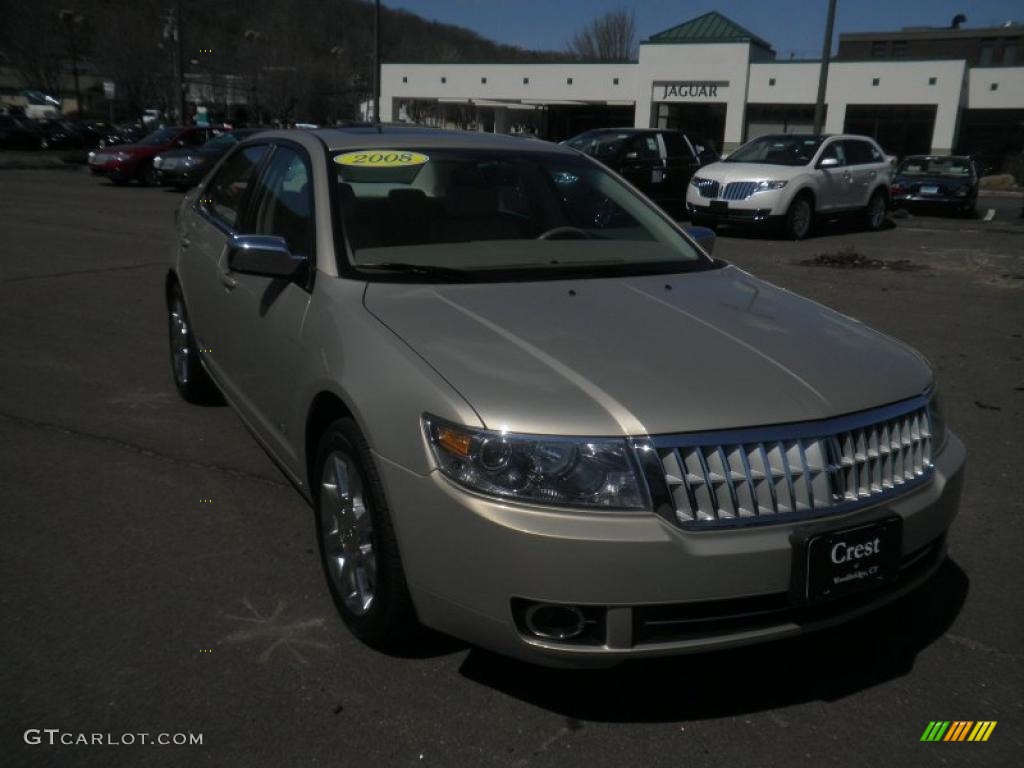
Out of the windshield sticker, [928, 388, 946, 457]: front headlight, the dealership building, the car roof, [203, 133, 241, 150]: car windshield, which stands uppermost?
the dealership building

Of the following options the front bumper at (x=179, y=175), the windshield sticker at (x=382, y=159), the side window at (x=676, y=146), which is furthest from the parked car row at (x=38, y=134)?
the windshield sticker at (x=382, y=159)

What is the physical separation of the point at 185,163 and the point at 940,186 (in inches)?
670

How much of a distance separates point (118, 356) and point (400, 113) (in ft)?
195

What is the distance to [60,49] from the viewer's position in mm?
63625

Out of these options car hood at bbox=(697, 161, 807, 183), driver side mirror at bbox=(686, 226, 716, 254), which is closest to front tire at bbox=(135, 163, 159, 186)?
car hood at bbox=(697, 161, 807, 183)

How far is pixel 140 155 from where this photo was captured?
23328mm

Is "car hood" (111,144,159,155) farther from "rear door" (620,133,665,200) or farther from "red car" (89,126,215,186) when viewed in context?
"rear door" (620,133,665,200)

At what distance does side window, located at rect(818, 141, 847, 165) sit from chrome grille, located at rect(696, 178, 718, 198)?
6.21 feet

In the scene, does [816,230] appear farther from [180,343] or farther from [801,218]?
[180,343]

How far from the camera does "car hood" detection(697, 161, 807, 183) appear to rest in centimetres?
1440

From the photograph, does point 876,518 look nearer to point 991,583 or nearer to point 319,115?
point 991,583

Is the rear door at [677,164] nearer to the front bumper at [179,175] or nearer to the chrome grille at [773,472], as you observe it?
the front bumper at [179,175]

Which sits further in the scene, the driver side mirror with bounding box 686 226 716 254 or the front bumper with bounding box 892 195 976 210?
the front bumper with bounding box 892 195 976 210

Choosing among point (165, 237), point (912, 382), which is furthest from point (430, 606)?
point (165, 237)
